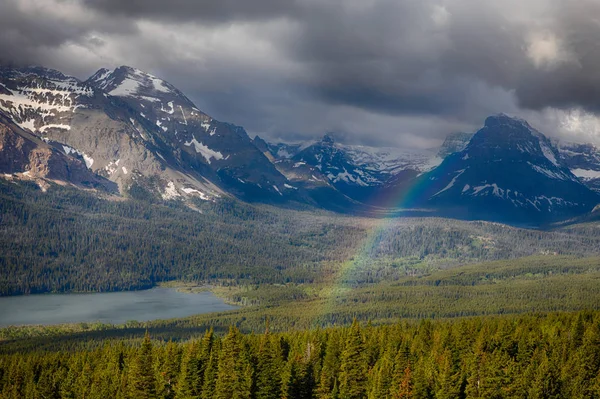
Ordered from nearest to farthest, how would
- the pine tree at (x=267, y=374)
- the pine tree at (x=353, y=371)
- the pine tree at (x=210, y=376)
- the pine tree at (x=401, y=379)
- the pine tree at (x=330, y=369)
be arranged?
the pine tree at (x=401, y=379), the pine tree at (x=267, y=374), the pine tree at (x=210, y=376), the pine tree at (x=353, y=371), the pine tree at (x=330, y=369)

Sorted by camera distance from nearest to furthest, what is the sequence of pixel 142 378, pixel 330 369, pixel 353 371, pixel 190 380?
1. pixel 142 378
2. pixel 190 380
3. pixel 353 371
4. pixel 330 369

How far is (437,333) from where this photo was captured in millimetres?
117562

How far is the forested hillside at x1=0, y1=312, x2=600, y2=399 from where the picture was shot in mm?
86562

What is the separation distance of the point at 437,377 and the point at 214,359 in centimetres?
3058

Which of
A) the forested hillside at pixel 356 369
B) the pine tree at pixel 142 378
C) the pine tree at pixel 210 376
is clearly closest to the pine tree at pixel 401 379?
the forested hillside at pixel 356 369

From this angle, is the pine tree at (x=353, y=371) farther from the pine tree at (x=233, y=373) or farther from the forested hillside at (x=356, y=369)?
the pine tree at (x=233, y=373)

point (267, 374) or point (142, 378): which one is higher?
point (267, 374)

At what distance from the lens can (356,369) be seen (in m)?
90.9

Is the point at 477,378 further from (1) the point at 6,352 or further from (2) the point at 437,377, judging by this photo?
(1) the point at 6,352

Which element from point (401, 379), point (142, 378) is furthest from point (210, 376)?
point (401, 379)

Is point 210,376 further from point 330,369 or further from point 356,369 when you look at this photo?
point 356,369

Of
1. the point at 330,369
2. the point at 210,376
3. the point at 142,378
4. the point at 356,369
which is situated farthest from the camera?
the point at 330,369

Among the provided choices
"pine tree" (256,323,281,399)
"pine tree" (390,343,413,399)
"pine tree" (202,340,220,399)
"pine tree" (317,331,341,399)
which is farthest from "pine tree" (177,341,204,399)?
"pine tree" (390,343,413,399)

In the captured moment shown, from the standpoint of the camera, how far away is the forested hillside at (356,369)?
3408 inches
